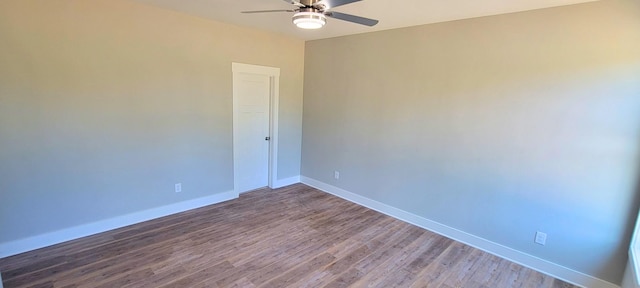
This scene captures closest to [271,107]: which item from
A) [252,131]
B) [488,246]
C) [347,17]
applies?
[252,131]

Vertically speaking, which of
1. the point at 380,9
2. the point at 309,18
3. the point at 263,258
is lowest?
the point at 263,258

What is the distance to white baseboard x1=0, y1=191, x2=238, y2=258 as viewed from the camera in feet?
9.32

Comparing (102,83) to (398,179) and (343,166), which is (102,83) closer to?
(343,166)

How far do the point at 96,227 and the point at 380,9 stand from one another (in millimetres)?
3913

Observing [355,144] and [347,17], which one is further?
[355,144]

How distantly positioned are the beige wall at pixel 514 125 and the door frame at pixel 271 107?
1164 millimetres

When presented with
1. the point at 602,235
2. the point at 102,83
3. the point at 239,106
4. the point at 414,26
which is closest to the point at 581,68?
the point at 602,235

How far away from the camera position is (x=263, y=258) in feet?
9.77

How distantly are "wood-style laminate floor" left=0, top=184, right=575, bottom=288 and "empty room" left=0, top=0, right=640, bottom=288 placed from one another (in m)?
0.02

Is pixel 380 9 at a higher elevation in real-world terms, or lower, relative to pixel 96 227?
higher

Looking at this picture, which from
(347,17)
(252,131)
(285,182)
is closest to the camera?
(347,17)

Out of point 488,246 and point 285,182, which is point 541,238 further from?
point 285,182

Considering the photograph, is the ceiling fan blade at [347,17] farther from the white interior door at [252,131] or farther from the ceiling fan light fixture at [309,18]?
the white interior door at [252,131]

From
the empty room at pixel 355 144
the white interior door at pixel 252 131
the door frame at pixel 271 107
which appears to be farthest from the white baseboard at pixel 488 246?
the white interior door at pixel 252 131
